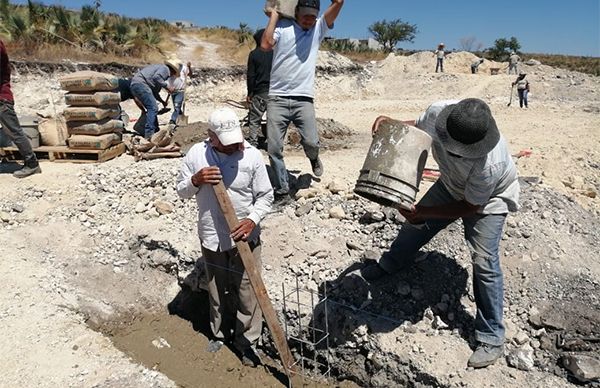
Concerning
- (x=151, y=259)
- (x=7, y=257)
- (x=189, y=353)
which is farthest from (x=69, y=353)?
(x=7, y=257)

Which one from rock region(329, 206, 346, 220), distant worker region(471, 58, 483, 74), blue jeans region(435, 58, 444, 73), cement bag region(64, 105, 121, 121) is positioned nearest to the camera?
rock region(329, 206, 346, 220)

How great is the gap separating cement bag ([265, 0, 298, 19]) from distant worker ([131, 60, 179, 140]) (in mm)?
4160

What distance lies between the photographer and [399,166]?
3012 millimetres

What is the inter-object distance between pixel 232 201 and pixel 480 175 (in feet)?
5.74

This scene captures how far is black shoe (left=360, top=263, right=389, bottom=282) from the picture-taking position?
4.11 meters

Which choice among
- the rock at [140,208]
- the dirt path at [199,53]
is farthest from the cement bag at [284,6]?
the dirt path at [199,53]

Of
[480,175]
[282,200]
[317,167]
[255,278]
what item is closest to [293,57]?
[317,167]

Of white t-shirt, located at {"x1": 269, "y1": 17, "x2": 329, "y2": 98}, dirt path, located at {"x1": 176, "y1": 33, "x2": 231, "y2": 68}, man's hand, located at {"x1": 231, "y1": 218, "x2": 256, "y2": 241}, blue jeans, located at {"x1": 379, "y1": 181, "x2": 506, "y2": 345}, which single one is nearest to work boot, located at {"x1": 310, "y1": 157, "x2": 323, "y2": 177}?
white t-shirt, located at {"x1": 269, "y1": 17, "x2": 329, "y2": 98}

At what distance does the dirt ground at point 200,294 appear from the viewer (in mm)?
3629

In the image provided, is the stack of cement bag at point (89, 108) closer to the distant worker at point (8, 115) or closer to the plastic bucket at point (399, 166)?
the distant worker at point (8, 115)

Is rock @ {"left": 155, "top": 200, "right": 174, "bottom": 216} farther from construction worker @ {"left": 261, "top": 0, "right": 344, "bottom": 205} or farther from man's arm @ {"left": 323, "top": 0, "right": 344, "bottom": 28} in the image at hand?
man's arm @ {"left": 323, "top": 0, "right": 344, "bottom": 28}

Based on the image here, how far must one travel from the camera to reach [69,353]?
3.74m

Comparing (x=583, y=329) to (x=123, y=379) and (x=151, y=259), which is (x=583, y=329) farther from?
(x=151, y=259)

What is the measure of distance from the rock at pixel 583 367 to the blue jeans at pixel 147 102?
6831 millimetres
